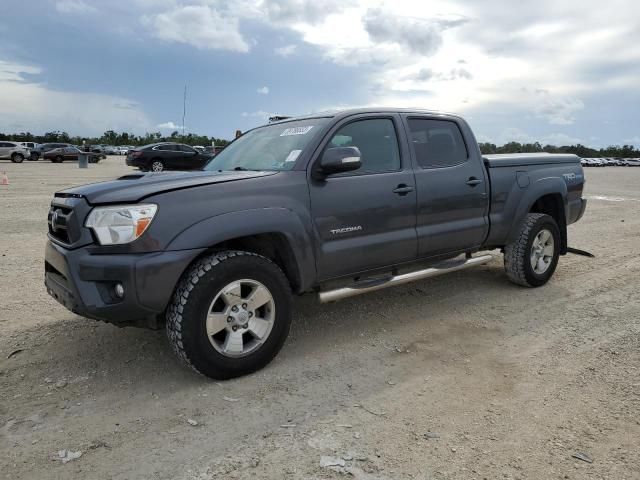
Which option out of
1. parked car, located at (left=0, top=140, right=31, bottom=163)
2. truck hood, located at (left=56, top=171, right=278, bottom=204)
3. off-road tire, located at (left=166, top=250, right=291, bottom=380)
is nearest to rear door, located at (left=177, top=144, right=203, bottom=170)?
parked car, located at (left=0, top=140, right=31, bottom=163)

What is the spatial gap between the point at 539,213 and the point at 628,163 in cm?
7498

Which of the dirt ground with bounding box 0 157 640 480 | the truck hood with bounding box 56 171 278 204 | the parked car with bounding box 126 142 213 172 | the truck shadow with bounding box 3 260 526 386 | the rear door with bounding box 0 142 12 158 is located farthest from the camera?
the rear door with bounding box 0 142 12 158

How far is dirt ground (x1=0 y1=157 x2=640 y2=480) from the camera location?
2.46m

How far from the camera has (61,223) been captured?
10.9ft

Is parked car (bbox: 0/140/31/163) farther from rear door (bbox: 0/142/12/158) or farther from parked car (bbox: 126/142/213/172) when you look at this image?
parked car (bbox: 126/142/213/172)

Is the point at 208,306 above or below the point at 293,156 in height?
below

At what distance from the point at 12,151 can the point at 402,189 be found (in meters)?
37.7

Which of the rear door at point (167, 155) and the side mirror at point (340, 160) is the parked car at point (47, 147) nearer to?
the rear door at point (167, 155)

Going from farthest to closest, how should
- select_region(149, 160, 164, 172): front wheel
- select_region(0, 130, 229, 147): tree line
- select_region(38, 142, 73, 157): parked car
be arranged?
select_region(0, 130, 229, 147): tree line → select_region(38, 142, 73, 157): parked car → select_region(149, 160, 164, 172): front wheel

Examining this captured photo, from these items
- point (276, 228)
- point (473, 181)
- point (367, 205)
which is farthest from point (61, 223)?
point (473, 181)

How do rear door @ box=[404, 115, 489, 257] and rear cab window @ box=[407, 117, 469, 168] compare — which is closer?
rear door @ box=[404, 115, 489, 257]

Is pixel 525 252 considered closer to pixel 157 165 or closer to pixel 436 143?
pixel 436 143

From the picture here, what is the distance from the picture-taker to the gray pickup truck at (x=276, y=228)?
303cm

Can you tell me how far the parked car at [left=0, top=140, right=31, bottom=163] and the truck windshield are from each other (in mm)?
36177
